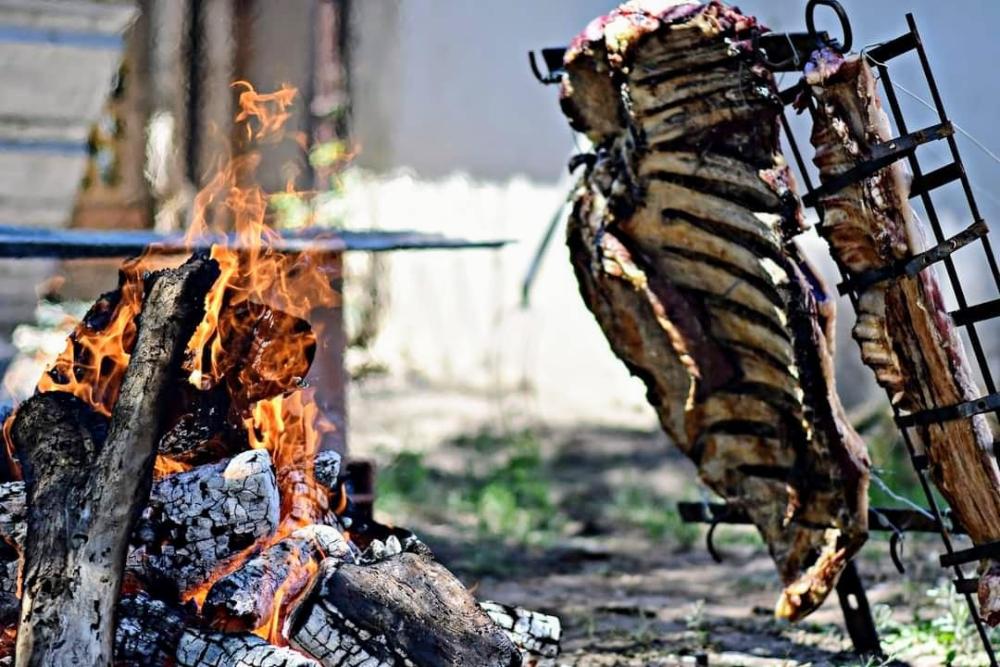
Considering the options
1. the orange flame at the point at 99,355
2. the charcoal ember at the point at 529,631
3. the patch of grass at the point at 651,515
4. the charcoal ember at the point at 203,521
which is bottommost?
the charcoal ember at the point at 529,631

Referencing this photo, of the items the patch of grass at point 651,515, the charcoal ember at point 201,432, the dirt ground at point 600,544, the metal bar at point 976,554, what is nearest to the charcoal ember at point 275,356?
the charcoal ember at point 201,432

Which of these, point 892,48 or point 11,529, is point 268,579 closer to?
point 11,529

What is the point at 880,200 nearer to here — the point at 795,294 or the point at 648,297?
the point at 795,294

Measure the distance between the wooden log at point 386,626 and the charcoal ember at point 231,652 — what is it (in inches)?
2.9

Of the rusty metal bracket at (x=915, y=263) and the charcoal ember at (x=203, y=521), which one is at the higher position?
the rusty metal bracket at (x=915, y=263)

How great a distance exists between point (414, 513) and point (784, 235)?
14.0 feet

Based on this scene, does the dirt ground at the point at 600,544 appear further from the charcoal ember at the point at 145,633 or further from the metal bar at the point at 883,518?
the charcoal ember at the point at 145,633

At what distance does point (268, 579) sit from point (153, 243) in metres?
1.75

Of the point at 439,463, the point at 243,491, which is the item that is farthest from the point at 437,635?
the point at 439,463

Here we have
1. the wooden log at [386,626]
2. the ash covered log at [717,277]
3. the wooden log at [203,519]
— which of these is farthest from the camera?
the ash covered log at [717,277]

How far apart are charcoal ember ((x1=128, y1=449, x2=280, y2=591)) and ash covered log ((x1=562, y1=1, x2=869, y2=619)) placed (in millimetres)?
1420

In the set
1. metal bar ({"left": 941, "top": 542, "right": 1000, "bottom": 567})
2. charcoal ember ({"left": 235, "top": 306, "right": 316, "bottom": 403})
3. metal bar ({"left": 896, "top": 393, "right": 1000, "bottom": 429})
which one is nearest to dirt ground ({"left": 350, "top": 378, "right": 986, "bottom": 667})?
metal bar ({"left": 941, "top": 542, "right": 1000, "bottom": 567})

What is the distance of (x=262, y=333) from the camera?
156 inches

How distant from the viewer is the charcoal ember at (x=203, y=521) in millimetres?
3572
